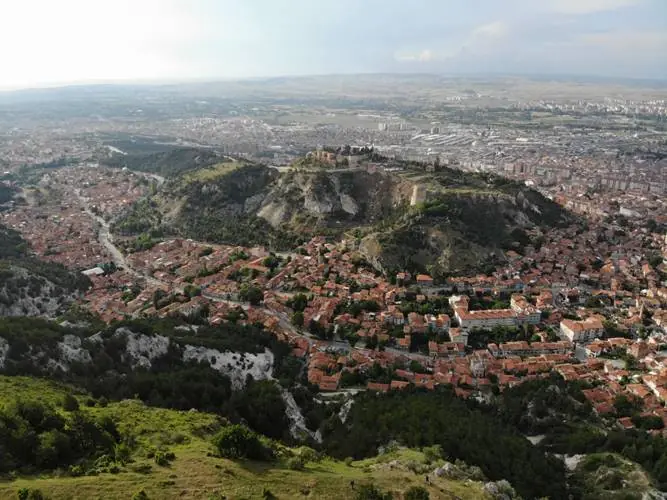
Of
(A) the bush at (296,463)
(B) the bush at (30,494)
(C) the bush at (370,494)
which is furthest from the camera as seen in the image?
(A) the bush at (296,463)

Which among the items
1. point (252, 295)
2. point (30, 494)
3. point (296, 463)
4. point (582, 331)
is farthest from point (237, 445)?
point (582, 331)

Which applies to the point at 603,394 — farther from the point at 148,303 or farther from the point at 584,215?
the point at 584,215

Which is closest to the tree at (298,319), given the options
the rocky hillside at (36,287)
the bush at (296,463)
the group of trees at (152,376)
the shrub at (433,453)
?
the group of trees at (152,376)

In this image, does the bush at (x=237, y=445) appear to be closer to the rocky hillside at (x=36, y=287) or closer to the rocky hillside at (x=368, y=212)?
the rocky hillside at (x=36, y=287)

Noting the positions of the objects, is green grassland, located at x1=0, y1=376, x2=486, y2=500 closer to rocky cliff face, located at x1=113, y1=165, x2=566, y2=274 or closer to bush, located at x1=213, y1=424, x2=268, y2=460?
bush, located at x1=213, y1=424, x2=268, y2=460

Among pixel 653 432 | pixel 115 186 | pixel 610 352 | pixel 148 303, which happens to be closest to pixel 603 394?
pixel 653 432

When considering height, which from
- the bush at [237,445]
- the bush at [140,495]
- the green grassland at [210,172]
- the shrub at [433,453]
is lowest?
the shrub at [433,453]
